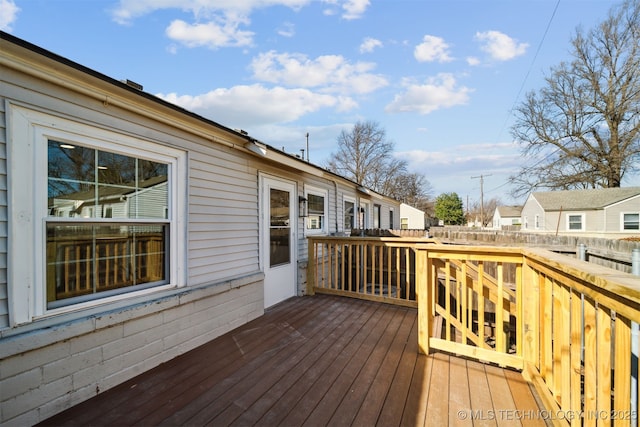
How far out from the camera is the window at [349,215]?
25.2 ft

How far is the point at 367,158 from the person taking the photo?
24.2 meters

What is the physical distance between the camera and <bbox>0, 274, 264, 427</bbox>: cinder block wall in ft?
5.76

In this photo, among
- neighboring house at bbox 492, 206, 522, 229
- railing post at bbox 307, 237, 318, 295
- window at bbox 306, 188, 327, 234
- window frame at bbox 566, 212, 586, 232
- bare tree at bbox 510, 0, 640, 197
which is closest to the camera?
railing post at bbox 307, 237, 318, 295

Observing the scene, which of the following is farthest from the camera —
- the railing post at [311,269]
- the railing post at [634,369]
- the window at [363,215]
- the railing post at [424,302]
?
the window at [363,215]

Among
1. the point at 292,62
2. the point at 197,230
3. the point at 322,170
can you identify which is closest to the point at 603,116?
the point at 292,62

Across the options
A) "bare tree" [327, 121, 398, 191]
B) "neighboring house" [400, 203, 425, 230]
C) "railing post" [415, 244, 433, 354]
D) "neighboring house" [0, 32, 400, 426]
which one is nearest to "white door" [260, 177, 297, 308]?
"neighboring house" [0, 32, 400, 426]

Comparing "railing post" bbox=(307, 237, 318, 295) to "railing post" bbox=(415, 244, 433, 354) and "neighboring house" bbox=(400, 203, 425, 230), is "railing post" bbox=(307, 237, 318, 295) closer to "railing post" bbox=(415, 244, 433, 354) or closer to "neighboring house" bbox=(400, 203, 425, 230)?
→ "railing post" bbox=(415, 244, 433, 354)

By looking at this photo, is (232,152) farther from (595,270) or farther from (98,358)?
(595,270)

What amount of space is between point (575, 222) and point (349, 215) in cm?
1901

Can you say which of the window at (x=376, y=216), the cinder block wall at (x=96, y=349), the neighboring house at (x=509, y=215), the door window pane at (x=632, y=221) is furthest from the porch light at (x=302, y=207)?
the neighboring house at (x=509, y=215)

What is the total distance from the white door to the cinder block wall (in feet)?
3.46

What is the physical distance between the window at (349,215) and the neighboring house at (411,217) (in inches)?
649

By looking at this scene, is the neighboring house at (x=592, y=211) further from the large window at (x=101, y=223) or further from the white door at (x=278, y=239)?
the large window at (x=101, y=223)

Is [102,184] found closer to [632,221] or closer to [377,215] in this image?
[377,215]
